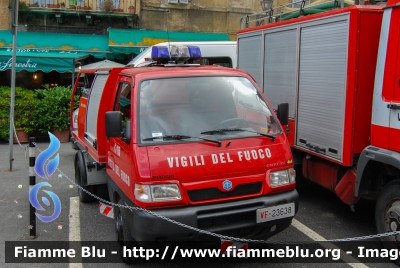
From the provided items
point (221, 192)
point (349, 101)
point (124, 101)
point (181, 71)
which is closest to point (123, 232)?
point (221, 192)

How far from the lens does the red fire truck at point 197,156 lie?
4051mm

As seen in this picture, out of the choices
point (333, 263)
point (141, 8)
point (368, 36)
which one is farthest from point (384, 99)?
point (141, 8)

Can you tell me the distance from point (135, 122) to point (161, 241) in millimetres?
1231

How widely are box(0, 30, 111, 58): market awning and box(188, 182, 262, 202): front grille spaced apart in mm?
13719

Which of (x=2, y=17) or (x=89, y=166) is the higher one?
(x=2, y=17)

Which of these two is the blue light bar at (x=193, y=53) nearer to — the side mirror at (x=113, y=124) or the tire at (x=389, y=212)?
the side mirror at (x=113, y=124)

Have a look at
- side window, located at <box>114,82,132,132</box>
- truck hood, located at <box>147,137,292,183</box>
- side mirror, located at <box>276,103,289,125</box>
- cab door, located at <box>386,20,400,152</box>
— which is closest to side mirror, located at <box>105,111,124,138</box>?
side window, located at <box>114,82,132,132</box>

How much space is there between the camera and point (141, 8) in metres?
18.6

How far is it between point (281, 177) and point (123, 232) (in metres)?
1.79

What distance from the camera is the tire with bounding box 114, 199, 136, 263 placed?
4551 mm

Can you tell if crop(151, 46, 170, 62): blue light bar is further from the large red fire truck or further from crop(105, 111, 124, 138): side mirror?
the large red fire truck

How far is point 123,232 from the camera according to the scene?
468cm

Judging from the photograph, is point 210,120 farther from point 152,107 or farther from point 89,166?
point 89,166

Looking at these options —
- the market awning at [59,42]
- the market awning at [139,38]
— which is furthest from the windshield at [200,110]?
the market awning at [59,42]
